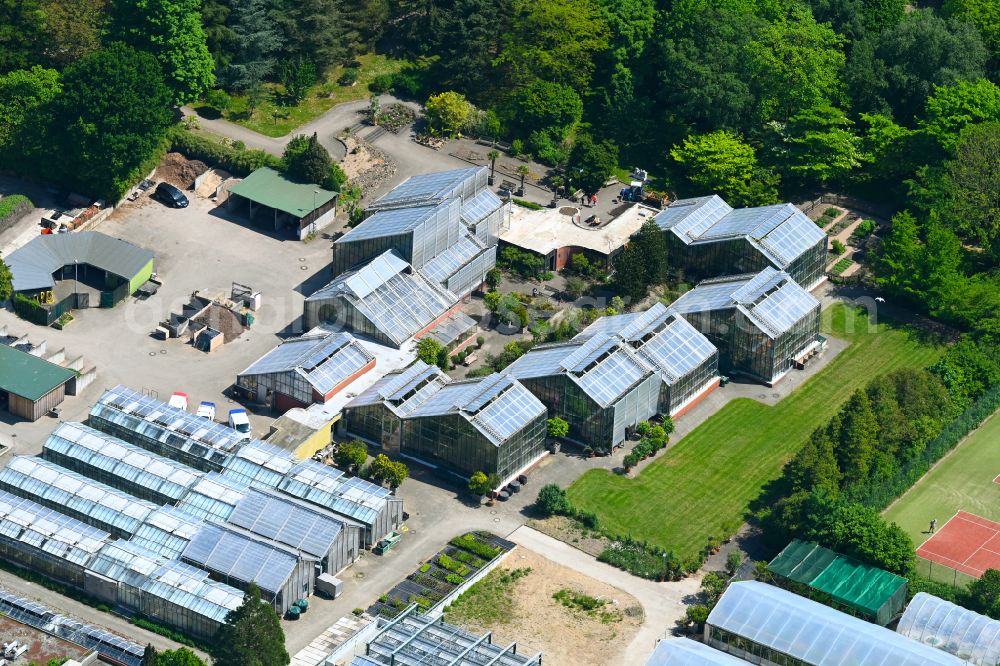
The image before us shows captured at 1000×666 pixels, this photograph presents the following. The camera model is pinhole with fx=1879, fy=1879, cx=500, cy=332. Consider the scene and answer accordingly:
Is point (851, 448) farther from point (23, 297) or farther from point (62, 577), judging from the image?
point (23, 297)

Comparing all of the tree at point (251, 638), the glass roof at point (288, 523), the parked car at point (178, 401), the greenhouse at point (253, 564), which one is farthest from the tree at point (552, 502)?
the parked car at point (178, 401)

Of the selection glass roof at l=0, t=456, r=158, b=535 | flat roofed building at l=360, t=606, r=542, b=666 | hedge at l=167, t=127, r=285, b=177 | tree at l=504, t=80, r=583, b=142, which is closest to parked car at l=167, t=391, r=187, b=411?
glass roof at l=0, t=456, r=158, b=535

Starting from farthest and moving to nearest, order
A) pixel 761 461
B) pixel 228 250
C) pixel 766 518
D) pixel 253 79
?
pixel 253 79
pixel 228 250
pixel 761 461
pixel 766 518

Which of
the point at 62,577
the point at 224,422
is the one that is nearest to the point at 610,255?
the point at 224,422

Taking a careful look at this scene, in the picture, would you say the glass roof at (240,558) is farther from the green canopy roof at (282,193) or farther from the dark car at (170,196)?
the dark car at (170,196)

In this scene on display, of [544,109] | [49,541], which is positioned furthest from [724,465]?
[544,109]

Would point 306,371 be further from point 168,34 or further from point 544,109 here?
point 544,109
